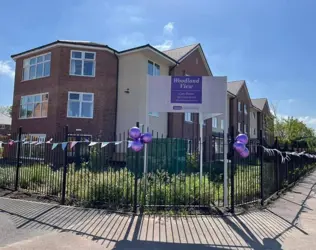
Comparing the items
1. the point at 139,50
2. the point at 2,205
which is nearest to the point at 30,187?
the point at 2,205

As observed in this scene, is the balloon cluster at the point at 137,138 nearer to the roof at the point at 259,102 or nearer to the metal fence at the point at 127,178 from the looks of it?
the metal fence at the point at 127,178

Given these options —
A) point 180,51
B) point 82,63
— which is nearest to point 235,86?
point 180,51

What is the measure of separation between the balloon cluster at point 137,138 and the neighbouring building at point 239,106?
3013cm

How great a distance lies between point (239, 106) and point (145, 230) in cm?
3666

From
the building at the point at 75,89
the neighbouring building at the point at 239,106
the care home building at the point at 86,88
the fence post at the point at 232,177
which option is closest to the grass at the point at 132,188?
the fence post at the point at 232,177

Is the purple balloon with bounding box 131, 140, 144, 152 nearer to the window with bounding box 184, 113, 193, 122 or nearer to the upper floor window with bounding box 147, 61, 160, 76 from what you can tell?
the upper floor window with bounding box 147, 61, 160, 76

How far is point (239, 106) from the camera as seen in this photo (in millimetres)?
39906

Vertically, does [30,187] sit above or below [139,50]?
below

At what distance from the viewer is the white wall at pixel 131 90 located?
66.0 ft

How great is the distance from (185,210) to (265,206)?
2.42 m

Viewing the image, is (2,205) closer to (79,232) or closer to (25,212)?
(25,212)

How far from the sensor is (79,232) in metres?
5.24

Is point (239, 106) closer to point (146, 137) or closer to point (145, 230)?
point (146, 137)

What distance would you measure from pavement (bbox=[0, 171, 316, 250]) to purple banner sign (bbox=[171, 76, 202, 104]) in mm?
3467
